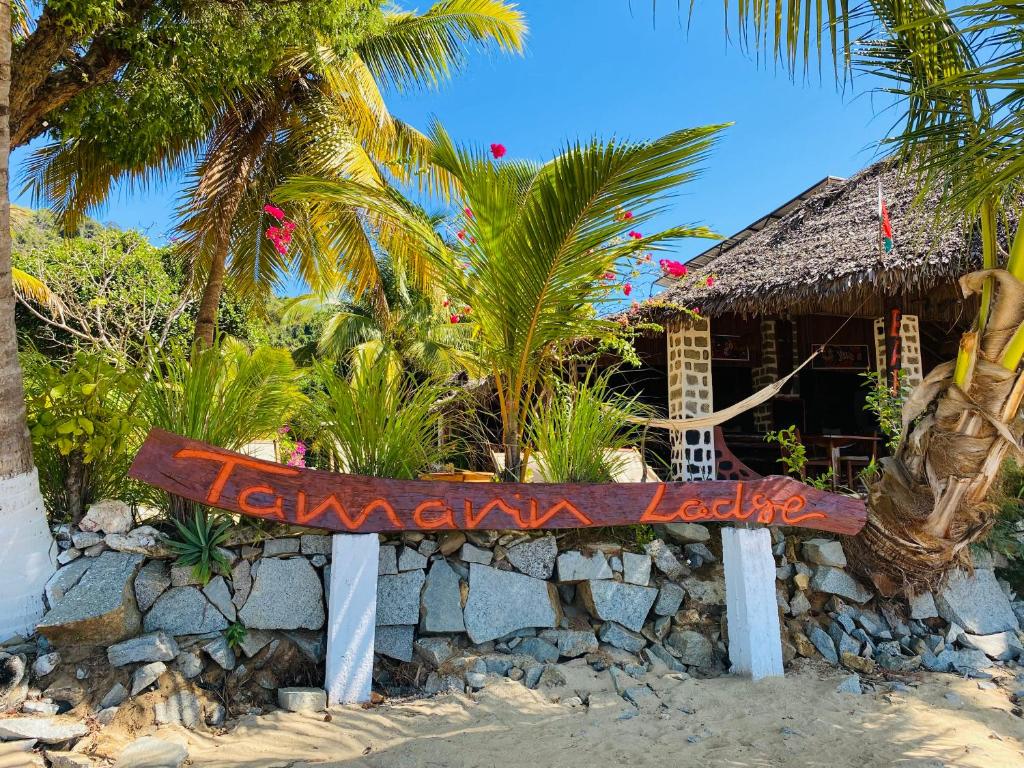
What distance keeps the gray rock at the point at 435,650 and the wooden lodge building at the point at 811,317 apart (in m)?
2.83

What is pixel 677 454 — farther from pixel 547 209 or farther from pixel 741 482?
pixel 547 209

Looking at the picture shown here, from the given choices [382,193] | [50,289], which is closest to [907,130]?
[382,193]

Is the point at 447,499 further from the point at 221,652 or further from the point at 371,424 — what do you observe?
the point at 221,652

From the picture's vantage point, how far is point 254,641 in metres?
2.67

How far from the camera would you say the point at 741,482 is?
3.32 m

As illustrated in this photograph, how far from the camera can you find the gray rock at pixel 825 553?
3.60 metres

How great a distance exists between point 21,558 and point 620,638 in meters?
2.44

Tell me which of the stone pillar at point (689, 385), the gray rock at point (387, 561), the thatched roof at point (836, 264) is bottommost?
the gray rock at point (387, 561)

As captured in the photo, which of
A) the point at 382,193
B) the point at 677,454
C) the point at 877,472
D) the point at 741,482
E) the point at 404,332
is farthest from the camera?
the point at 404,332

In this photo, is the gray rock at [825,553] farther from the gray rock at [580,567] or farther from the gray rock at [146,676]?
the gray rock at [146,676]

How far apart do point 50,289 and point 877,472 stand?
9.25 metres

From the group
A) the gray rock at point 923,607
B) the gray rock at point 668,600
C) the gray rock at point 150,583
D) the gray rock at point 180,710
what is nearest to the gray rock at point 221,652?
the gray rock at point 180,710

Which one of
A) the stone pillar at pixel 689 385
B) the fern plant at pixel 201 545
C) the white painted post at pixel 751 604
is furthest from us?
the stone pillar at pixel 689 385

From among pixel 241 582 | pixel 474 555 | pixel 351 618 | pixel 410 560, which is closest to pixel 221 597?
pixel 241 582
